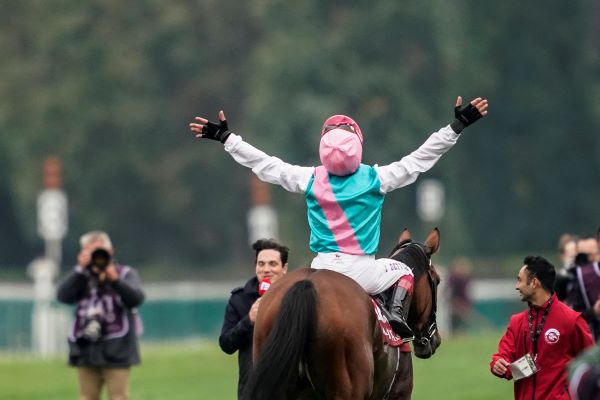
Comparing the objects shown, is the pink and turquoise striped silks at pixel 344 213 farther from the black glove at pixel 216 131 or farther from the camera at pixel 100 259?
the camera at pixel 100 259

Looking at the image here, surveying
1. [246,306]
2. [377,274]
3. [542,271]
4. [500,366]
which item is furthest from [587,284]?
[377,274]

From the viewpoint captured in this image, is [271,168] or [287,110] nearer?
[271,168]

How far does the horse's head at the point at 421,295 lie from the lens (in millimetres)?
9734

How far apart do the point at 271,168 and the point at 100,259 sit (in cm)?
337

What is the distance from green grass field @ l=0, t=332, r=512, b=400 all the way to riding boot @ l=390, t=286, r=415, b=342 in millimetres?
8777

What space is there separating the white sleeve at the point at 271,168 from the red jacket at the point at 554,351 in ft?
4.70

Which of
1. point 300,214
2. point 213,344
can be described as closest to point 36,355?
point 213,344

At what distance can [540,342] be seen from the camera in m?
9.27

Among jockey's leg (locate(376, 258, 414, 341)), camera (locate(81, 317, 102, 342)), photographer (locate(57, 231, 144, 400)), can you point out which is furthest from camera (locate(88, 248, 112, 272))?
jockey's leg (locate(376, 258, 414, 341))

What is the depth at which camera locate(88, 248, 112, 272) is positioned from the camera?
12.1 meters

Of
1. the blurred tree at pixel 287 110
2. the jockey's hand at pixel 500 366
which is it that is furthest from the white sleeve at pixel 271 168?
the blurred tree at pixel 287 110

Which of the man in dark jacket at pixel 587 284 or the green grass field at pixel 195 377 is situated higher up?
the green grass field at pixel 195 377

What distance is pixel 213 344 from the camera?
27.3m

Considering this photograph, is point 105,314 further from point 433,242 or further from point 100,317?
point 433,242
